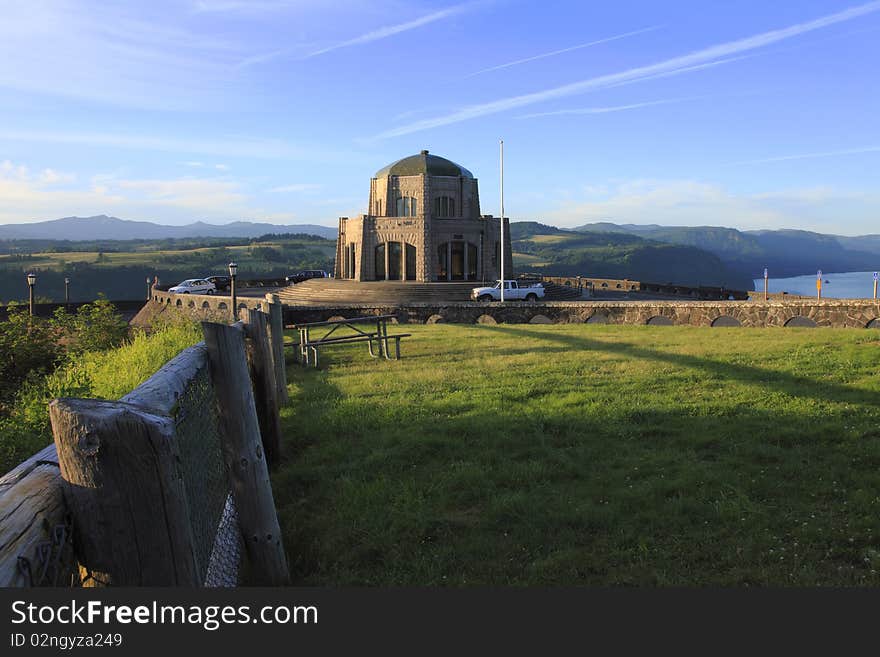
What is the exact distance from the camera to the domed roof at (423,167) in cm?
4919

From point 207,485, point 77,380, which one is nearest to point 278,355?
point 77,380

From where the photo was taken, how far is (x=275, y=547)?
4879 mm

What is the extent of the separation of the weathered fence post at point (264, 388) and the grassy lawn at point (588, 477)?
1.03ft

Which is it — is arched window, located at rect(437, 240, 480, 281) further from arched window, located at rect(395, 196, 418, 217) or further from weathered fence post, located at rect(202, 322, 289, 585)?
weathered fence post, located at rect(202, 322, 289, 585)

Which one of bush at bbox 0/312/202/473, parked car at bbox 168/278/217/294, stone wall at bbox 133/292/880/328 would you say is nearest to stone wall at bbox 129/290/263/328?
stone wall at bbox 133/292/880/328

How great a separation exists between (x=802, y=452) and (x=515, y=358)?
7774 mm

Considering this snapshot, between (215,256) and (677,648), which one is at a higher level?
(215,256)

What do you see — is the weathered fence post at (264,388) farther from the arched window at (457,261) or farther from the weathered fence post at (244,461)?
the arched window at (457,261)

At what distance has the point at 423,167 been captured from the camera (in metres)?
49.1

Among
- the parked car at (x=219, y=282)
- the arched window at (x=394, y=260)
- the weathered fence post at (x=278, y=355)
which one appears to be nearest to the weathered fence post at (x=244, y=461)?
the weathered fence post at (x=278, y=355)

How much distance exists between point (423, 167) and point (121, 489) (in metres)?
48.6

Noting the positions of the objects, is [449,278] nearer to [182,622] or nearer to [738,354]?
[738,354]

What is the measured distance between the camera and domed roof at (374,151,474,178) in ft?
161

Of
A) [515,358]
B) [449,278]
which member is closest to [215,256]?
[449,278]
